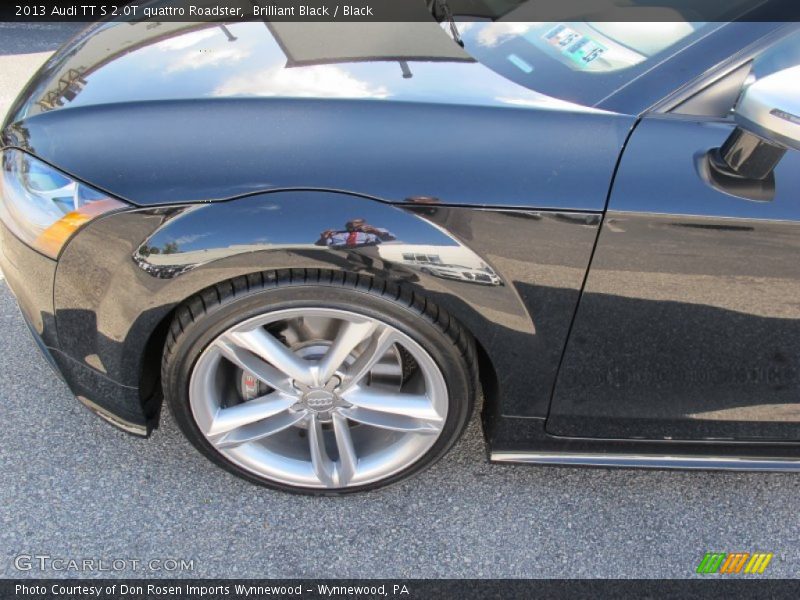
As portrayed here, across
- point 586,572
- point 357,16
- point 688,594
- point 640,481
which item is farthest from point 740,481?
point 357,16

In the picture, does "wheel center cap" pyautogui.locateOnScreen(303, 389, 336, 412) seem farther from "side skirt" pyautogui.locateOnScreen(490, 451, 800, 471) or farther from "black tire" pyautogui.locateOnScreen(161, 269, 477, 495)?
"side skirt" pyautogui.locateOnScreen(490, 451, 800, 471)

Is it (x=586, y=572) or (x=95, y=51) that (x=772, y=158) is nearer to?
(x=586, y=572)

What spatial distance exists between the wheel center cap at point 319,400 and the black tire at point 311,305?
0.30m

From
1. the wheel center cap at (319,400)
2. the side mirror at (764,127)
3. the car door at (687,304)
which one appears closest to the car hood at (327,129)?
the car door at (687,304)

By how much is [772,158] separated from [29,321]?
1903mm

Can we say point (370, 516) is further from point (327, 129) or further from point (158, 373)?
point (327, 129)

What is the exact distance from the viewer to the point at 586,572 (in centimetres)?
188

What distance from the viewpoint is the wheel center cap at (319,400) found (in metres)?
1.83

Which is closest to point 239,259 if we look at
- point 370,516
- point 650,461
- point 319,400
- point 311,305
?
point 311,305
